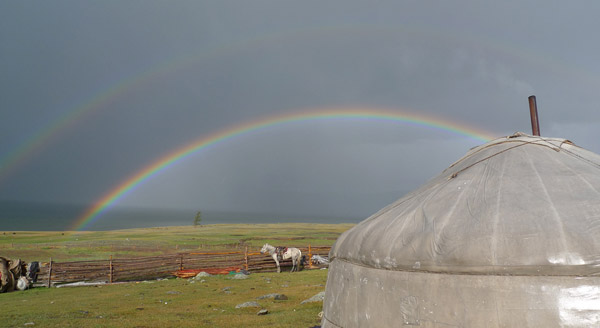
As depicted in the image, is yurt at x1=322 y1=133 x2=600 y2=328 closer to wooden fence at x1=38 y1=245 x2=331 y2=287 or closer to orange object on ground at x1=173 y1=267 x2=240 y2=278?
orange object on ground at x1=173 y1=267 x2=240 y2=278

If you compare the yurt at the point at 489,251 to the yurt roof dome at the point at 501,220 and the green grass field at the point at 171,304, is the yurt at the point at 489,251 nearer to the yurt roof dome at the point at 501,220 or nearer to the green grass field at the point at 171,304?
the yurt roof dome at the point at 501,220

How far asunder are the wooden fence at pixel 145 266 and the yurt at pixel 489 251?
49.9ft

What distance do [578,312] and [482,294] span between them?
632 millimetres

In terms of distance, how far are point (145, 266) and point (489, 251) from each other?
17.7 metres

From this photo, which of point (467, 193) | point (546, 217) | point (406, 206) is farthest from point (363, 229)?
point (546, 217)

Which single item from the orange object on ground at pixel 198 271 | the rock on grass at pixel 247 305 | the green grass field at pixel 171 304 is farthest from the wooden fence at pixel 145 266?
the rock on grass at pixel 247 305

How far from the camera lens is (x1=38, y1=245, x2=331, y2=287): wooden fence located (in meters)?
16.2

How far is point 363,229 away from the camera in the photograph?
169 inches

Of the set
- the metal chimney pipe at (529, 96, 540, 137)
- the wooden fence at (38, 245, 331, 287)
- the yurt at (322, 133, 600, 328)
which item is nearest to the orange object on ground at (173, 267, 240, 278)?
the wooden fence at (38, 245, 331, 287)

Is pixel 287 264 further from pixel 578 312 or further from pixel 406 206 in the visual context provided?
pixel 578 312

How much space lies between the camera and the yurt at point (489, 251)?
9.28 feet

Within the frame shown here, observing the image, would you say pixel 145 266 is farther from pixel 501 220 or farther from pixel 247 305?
pixel 501 220

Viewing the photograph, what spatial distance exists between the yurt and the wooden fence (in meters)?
15.2

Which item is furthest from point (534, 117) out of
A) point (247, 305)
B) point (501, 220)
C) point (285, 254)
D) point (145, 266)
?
point (145, 266)
